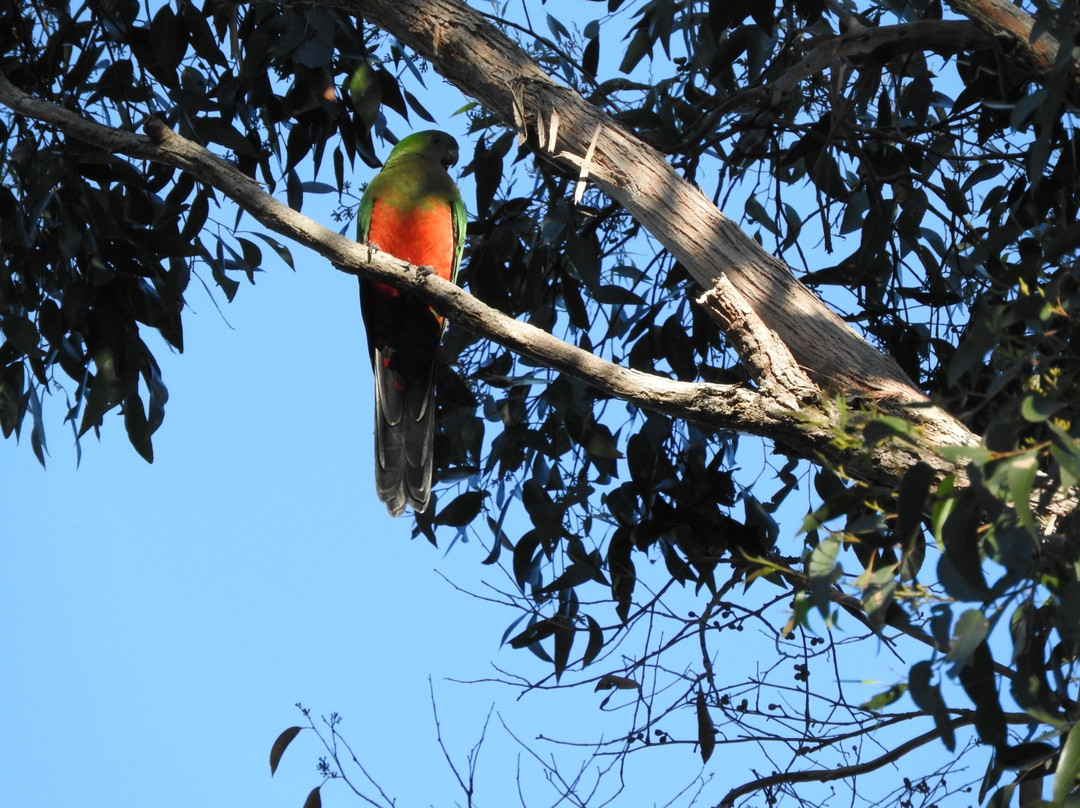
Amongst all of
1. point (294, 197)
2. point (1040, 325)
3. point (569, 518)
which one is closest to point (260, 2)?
point (294, 197)

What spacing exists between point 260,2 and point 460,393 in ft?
3.46

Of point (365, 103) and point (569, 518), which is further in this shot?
point (569, 518)

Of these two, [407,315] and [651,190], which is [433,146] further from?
[651,190]

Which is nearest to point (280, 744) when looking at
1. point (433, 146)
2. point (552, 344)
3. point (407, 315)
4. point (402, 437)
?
point (402, 437)

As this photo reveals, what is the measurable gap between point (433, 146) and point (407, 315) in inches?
37.9

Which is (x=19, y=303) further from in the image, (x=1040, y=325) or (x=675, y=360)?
(x=1040, y=325)

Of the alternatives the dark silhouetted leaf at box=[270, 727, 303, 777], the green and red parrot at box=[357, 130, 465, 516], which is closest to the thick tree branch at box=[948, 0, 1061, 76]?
the green and red parrot at box=[357, 130, 465, 516]

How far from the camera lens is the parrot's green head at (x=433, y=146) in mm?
3732

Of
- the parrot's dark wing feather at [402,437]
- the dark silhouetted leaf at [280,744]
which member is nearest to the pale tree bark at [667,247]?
the parrot's dark wing feather at [402,437]

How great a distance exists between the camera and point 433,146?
3.77 m

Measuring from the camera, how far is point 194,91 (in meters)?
2.57

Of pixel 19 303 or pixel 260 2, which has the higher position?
pixel 260 2

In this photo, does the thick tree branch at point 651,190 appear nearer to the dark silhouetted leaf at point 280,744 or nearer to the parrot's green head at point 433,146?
the dark silhouetted leaf at point 280,744

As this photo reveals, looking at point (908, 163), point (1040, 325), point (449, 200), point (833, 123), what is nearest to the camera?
point (1040, 325)
